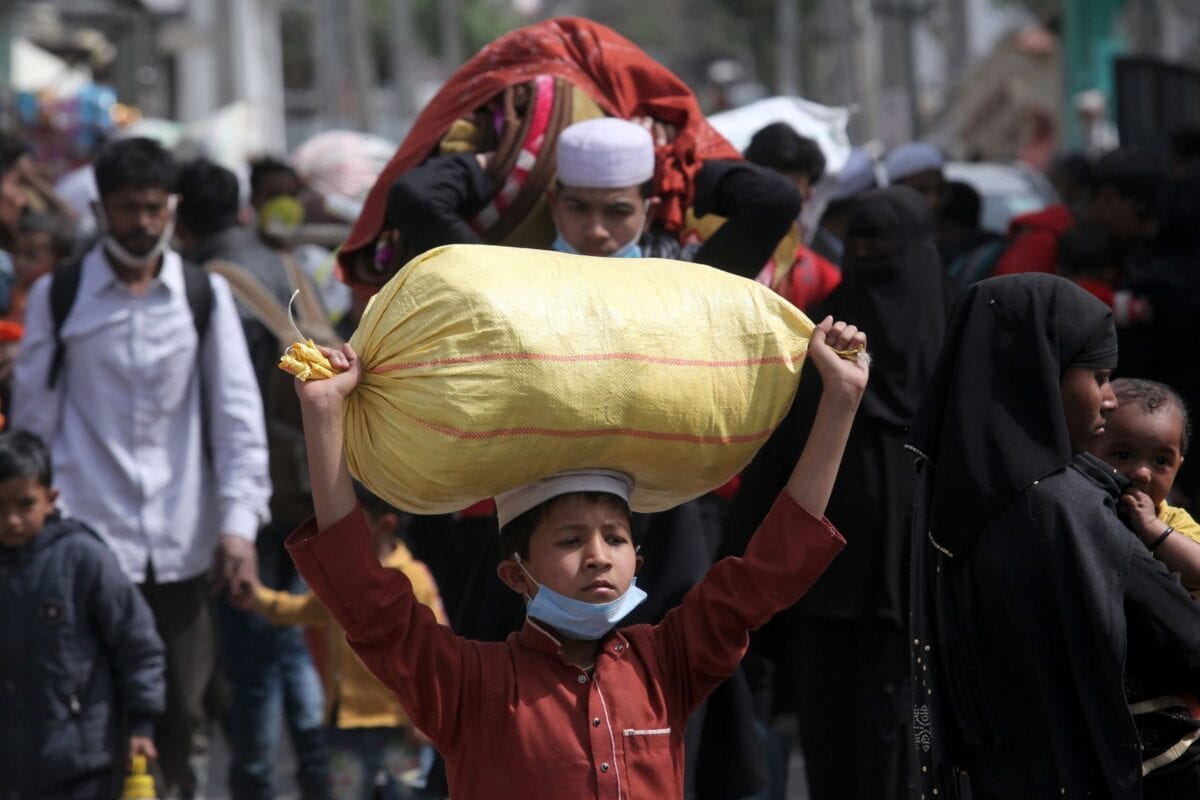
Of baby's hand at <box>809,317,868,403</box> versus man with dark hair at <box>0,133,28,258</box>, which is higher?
baby's hand at <box>809,317,868,403</box>

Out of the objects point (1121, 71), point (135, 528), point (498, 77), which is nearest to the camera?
point (498, 77)

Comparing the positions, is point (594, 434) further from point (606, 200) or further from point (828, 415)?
point (606, 200)

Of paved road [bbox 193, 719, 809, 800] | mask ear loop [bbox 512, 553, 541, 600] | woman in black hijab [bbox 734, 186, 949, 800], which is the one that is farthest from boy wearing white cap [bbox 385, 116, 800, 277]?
paved road [bbox 193, 719, 809, 800]

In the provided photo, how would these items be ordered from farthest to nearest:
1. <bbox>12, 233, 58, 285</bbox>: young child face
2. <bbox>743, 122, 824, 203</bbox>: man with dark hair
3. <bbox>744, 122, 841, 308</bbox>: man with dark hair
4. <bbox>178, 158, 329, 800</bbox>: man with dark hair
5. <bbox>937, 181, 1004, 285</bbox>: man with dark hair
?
<bbox>12, 233, 58, 285</bbox>: young child face → <bbox>937, 181, 1004, 285</bbox>: man with dark hair → <bbox>178, 158, 329, 800</bbox>: man with dark hair → <bbox>743, 122, 824, 203</bbox>: man with dark hair → <bbox>744, 122, 841, 308</bbox>: man with dark hair

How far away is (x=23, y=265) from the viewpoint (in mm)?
9453

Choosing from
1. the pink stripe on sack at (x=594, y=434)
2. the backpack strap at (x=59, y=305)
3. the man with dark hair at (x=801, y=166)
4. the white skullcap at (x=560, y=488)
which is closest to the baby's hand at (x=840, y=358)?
the pink stripe on sack at (x=594, y=434)

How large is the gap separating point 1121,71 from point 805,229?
7978mm

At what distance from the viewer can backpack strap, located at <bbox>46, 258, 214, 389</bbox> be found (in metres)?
6.89

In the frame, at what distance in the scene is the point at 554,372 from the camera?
4.05 m

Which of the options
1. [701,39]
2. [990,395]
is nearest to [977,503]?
[990,395]

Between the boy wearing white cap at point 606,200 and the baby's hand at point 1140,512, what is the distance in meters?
1.51

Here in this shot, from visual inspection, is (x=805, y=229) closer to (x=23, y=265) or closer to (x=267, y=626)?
(x=267, y=626)

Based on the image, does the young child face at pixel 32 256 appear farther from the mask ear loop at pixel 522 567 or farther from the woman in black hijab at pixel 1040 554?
the woman in black hijab at pixel 1040 554

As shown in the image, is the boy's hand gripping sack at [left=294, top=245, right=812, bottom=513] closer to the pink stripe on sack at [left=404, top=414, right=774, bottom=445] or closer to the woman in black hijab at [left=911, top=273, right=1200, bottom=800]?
the pink stripe on sack at [left=404, top=414, right=774, bottom=445]
